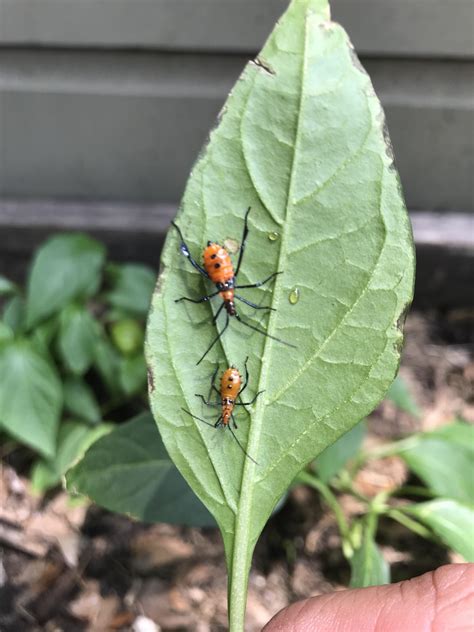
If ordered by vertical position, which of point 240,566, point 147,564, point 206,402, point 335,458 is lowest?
point 147,564

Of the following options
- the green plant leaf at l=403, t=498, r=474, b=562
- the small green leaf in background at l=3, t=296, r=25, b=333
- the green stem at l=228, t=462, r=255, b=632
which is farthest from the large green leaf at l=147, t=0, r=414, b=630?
the small green leaf in background at l=3, t=296, r=25, b=333

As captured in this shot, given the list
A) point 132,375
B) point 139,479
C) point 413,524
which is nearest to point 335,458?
point 413,524

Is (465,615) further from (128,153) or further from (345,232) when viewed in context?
(128,153)

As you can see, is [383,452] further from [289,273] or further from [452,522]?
[289,273]

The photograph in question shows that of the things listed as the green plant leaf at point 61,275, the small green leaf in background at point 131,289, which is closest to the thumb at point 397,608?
the small green leaf in background at point 131,289

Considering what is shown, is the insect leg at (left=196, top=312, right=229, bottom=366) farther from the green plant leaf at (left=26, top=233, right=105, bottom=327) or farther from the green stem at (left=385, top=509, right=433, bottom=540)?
the green plant leaf at (left=26, top=233, right=105, bottom=327)
